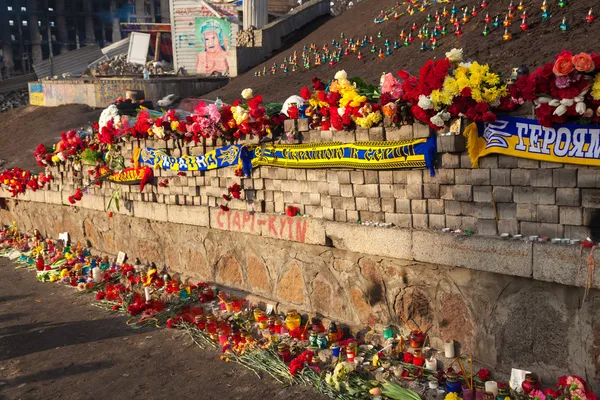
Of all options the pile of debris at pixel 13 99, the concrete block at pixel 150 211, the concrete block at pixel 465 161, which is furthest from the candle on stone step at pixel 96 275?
the pile of debris at pixel 13 99

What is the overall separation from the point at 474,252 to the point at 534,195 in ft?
2.70

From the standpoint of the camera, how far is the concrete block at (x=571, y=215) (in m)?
5.24

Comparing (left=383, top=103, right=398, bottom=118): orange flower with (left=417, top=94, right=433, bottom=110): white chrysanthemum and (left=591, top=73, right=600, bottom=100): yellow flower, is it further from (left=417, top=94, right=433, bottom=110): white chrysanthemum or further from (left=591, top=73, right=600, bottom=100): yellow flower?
(left=591, top=73, right=600, bottom=100): yellow flower

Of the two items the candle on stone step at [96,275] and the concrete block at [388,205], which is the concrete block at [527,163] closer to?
the concrete block at [388,205]

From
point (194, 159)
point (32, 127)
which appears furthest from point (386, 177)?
point (32, 127)

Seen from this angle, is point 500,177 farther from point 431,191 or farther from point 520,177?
point 431,191

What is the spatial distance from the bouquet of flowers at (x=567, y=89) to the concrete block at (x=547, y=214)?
801 millimetres

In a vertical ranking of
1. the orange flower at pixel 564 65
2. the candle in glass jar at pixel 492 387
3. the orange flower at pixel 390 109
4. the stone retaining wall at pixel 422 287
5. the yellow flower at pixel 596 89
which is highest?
the orange flower at pixel 564 65

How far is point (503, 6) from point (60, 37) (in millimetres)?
54445

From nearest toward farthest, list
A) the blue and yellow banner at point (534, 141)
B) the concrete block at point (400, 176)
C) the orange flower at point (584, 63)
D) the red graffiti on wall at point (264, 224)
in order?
1. the orange flower at point (584, 63)
2. the blue and yellow banner at point (534, 141)
3. the concrete block at point (400, 176)
4. the red graffiti on wall at point (264, 224)

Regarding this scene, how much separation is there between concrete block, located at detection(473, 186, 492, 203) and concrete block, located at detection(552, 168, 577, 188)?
0.66m

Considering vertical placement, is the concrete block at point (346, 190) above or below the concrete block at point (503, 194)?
below

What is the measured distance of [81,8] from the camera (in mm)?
61750

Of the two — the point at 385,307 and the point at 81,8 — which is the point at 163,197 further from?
the point at 81,8
